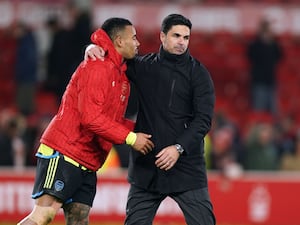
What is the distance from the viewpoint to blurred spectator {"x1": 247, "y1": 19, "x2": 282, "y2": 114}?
17.7 metres

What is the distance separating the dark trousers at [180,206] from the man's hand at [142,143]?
0.50 metres

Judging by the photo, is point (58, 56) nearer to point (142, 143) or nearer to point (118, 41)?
point (118, 41)

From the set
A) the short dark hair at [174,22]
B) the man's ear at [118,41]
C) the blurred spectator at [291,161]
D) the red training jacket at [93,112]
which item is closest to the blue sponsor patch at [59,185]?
the red training jacket at [93,112]

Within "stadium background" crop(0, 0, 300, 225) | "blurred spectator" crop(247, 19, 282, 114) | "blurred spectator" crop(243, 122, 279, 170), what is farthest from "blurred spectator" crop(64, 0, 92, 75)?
"blurred spectator" crop(243, 122, 279, 170)

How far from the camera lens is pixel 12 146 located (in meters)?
15.0

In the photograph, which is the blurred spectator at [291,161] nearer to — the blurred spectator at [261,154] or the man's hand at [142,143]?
the blurred spectator at [261,154]

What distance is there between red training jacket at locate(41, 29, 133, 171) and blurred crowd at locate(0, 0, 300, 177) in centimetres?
511

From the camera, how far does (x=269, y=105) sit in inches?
727

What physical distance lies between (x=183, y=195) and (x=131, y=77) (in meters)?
1.05

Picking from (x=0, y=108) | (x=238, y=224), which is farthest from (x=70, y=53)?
(x=238, y=224)

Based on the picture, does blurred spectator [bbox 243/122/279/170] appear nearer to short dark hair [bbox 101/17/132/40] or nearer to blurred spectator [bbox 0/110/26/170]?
blurred spectator [bbox 0/110/26/170]

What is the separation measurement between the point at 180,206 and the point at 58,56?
8494 millimetres

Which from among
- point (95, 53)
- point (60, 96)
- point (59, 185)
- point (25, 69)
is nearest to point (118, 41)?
point (95, 53)

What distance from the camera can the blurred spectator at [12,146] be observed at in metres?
14.9
